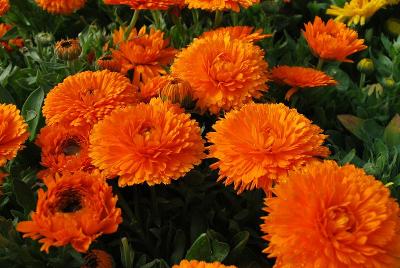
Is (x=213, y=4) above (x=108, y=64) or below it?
above

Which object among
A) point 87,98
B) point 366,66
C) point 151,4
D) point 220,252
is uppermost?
point 151,4

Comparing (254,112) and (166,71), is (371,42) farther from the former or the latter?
(254,112)

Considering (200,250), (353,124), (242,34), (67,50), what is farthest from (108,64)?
(353,124)

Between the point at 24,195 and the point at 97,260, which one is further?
the point at 24,195

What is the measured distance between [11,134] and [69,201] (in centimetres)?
25

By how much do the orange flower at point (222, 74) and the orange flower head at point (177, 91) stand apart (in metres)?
0.03

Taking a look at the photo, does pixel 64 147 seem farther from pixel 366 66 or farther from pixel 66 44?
pixel 366 66

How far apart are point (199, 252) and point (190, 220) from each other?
0.19 metres

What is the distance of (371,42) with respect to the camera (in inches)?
86.2

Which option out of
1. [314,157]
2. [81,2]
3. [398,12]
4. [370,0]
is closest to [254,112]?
[314,157]

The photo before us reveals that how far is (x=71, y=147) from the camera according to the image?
1331 mm

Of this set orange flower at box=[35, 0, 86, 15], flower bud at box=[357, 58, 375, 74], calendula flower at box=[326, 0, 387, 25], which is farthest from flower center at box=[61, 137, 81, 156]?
calendula flower at box=[326, 0, 387, 25]

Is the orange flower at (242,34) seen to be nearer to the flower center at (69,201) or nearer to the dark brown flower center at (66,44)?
the dark brown flower center at (66,44)

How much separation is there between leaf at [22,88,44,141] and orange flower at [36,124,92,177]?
103mm
